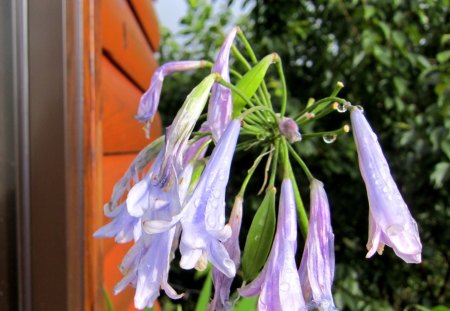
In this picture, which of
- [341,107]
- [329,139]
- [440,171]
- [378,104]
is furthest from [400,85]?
[341,107]

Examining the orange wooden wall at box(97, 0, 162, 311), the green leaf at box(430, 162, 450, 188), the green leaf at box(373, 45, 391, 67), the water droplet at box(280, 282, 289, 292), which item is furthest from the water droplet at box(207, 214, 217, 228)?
the green leaf at box(373, 45, 391, 67)

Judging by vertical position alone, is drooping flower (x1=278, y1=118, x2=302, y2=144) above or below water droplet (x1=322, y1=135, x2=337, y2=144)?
above

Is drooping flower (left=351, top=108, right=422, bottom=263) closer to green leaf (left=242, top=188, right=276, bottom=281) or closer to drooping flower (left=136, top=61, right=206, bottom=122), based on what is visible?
green leaf (left=242, top=188, right=276, bottom=281)

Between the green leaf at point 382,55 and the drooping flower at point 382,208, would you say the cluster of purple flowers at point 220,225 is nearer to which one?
the drooping flower at point 382,208

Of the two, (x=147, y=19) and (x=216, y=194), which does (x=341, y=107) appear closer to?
(x=216, y=194)

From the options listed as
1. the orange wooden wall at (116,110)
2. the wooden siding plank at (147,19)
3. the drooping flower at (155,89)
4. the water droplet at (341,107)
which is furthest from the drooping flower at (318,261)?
the wooden siding plank at (147,19)

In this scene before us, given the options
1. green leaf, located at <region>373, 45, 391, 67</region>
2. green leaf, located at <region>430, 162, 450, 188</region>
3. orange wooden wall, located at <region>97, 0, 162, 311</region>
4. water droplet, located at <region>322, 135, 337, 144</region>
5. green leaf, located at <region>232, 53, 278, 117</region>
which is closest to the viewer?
green leaf, located at <region>232, 53, 278, 117</region>

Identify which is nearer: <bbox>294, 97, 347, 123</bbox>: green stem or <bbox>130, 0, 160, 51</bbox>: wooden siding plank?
<bbox>294, 97, 347, 123</bbox>: green stem
